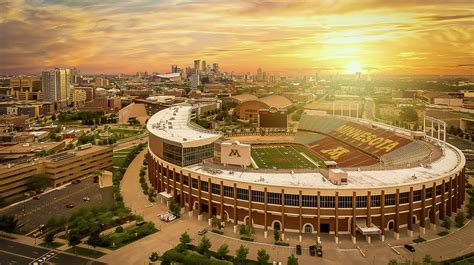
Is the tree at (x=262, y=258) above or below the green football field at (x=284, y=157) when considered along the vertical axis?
below

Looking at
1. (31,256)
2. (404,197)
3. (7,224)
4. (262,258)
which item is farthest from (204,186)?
(404,197)

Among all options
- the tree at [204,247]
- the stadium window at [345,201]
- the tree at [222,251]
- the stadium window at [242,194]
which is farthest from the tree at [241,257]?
the stadium window at [345,201]

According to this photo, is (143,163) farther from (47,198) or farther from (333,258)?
(333,258)

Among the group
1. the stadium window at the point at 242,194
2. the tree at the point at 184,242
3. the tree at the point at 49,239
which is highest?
the stadium window at the point at 242,194

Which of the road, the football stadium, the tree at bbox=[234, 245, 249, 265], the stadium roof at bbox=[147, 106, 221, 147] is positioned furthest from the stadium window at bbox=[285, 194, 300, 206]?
the road

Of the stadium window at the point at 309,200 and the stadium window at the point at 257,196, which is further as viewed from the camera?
the stadium window at the point at 257,196

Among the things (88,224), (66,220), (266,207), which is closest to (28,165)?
(66,220)

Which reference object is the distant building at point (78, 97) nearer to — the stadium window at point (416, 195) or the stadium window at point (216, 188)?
→ the stadium window at point (216, 188)
